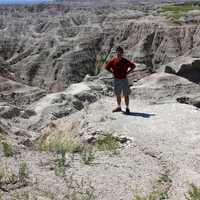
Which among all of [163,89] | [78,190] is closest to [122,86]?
[163,89]

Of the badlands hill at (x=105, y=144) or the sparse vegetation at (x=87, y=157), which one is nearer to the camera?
the badlands hill at (x=105, y=144)

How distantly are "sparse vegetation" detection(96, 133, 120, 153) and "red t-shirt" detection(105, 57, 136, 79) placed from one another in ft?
8.74

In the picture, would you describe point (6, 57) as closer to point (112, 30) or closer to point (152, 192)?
point (112, 30)

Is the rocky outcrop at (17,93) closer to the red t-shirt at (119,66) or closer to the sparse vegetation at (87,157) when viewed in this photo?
the red t-shirt at (119,66)

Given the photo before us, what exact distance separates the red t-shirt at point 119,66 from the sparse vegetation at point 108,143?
8.74 feet

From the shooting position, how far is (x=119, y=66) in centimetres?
1558

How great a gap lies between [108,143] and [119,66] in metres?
3.63

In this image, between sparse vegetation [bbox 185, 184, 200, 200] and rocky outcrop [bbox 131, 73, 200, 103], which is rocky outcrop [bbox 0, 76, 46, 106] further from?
sparse vegetation [bbox 185, 184, 200, 200]

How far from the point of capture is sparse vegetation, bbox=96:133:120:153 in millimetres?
11773

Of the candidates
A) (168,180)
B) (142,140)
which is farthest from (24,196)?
(142,140)

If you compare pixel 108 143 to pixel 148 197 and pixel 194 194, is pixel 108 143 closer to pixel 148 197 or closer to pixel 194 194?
pixel 148 197

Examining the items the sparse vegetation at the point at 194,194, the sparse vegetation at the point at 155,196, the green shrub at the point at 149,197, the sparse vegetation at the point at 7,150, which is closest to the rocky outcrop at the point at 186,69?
the sparse vegetation at the point at 7,150

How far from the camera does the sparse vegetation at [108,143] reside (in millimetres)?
11773

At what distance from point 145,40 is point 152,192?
232 feet
